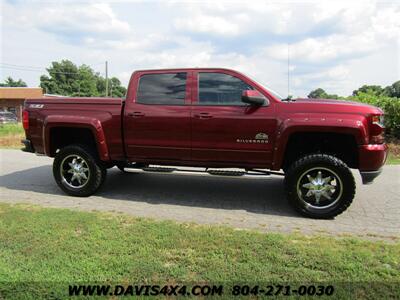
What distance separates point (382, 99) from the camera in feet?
46.6

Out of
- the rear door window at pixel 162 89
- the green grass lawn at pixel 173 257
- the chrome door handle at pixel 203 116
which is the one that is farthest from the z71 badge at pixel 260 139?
the green grass lawn at pixel 173 257

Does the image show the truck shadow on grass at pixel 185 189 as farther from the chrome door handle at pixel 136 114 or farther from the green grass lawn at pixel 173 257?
the chrome door handle at pixel 136 114

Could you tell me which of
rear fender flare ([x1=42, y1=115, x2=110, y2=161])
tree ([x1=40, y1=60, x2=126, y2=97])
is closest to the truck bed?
rear fender flare ([x1=42, y1=115, x2=110, y2=161])

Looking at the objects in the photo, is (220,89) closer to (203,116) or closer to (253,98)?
(203,116)

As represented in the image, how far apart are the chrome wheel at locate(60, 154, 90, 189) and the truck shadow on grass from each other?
306 millimetres

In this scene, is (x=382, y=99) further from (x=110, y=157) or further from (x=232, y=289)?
(x=232, y=289)

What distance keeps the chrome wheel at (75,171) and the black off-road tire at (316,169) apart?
3236mm

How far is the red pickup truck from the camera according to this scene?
15.9 ft

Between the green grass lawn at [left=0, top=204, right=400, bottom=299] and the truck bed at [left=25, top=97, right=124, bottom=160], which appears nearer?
the green grass lawn at [left=0, top=204, right=400, bottom=299]

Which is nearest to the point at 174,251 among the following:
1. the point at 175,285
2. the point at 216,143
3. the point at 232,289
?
the point at 175,285

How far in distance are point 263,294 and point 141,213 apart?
2.49 metres

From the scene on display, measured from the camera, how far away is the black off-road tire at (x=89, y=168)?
19.2 feet

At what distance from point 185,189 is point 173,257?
9.62 ft

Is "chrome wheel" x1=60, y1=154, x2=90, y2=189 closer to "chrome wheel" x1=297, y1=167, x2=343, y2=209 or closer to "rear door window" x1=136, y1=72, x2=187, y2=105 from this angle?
"rear door window" x1=136, y1=72, x2=187, y2=105
